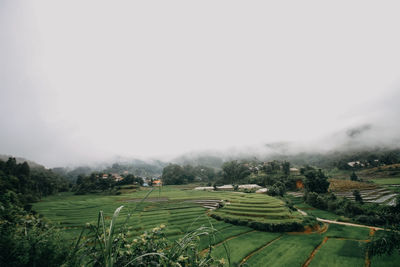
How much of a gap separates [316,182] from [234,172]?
43.0 m

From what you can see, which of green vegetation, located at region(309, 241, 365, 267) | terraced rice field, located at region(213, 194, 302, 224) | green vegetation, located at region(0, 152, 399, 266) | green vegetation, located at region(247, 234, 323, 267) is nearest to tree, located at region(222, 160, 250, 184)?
green vegetation, located at region(0, 152, 399, 266)

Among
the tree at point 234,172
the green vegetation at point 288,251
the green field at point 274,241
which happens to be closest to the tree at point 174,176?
the tree at point 234,172

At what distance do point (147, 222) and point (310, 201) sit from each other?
33.0 meters

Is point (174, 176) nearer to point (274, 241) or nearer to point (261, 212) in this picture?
point (261, 212)

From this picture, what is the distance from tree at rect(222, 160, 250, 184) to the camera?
7931cm

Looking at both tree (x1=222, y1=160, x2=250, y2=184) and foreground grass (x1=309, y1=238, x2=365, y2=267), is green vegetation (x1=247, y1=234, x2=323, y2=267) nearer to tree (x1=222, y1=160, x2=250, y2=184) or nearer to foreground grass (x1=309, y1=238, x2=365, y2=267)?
foreground grass (x1=309, y1=238, x2=365, y2=267)

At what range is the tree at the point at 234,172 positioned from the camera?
260 feet

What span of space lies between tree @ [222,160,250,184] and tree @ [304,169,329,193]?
37.7 metres

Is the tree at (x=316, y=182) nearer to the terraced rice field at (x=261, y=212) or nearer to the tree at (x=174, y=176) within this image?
the terraced rice field at (x=261, y=212)

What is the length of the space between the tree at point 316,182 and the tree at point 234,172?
3766cm

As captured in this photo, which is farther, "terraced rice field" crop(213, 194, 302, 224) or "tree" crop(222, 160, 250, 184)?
"tree" crop(222, 160, 250, 184)

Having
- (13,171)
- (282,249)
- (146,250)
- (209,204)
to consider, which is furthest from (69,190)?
(146,250)

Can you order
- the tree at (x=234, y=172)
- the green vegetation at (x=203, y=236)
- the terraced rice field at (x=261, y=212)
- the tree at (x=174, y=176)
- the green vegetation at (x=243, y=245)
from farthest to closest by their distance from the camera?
1. the tree at (x=174, y=176)
2. the tree at (x=234, y=172)
3. the terraced rice field at (x=261, y=212)
4. the green vegetation at (x=243, y=245)
5. the green vegetation at (x=203, y=236)

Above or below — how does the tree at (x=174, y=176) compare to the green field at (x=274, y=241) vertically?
below
